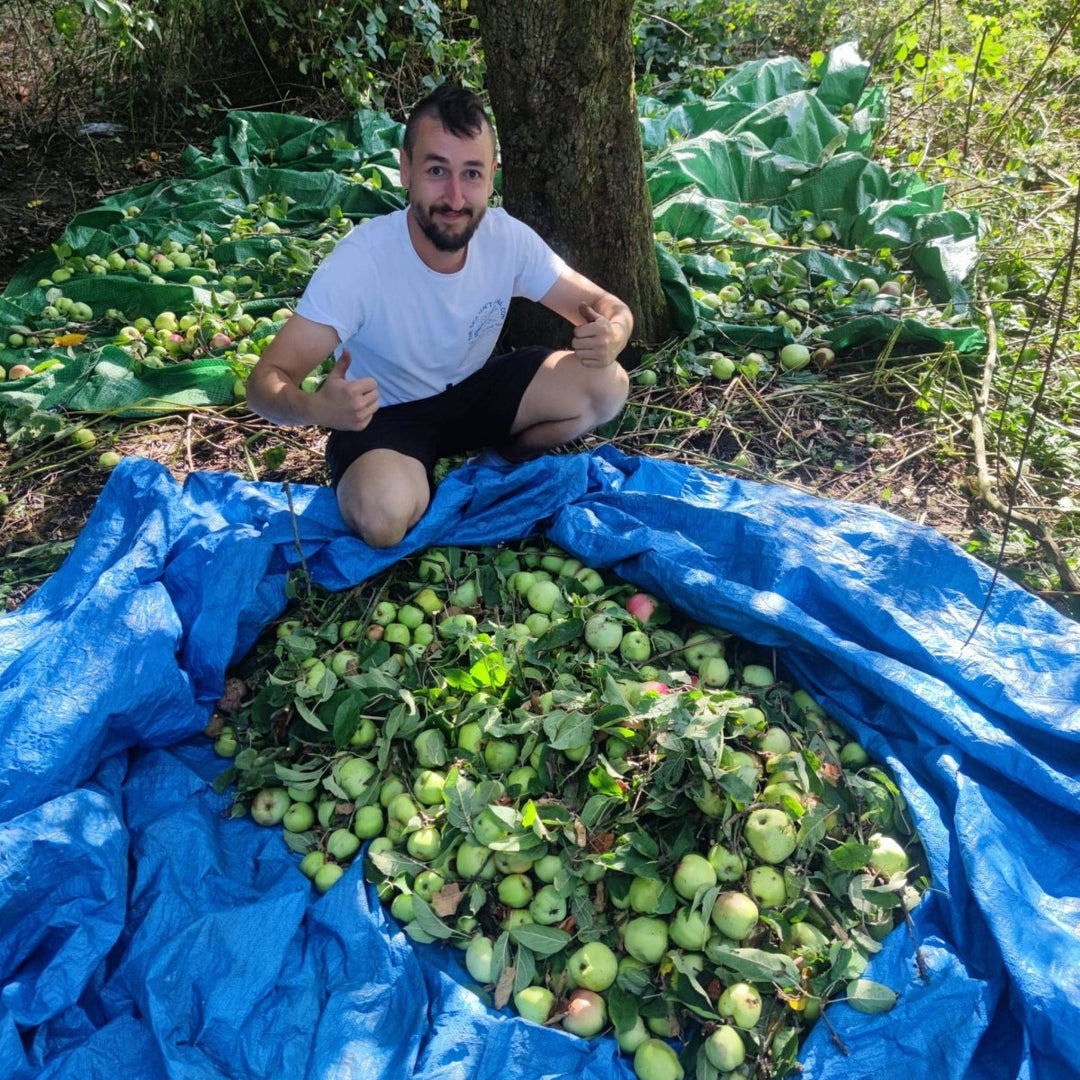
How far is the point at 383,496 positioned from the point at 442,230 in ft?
2.65

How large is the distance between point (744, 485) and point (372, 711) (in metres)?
1.35

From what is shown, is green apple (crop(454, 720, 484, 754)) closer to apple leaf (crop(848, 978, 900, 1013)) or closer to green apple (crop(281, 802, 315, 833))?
green apple (crop(281, 802, 315, 833))

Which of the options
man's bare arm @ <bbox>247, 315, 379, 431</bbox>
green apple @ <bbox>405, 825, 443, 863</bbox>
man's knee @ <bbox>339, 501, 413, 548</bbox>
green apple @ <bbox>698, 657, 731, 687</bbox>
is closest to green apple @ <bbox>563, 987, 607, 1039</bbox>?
green apple @ <bbox>405, 825, 443, 863</bbox>

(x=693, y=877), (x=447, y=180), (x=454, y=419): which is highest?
(x=447, y=180)

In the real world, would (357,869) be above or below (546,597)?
below

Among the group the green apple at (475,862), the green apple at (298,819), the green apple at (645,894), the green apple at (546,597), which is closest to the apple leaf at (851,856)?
the green apple at (645,894)

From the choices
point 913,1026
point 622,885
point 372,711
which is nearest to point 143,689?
point 372,711

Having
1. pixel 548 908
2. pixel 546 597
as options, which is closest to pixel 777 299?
pixel 546 597

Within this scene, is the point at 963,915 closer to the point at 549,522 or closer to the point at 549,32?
the point at 549,522

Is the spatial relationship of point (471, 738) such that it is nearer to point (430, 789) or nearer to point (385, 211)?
point (430, 789)

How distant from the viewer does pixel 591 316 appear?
2.72 metres

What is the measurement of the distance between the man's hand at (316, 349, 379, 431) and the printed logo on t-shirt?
2.16 ft

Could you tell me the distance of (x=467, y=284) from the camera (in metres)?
2.75

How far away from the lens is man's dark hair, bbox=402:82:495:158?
97.1 inches
